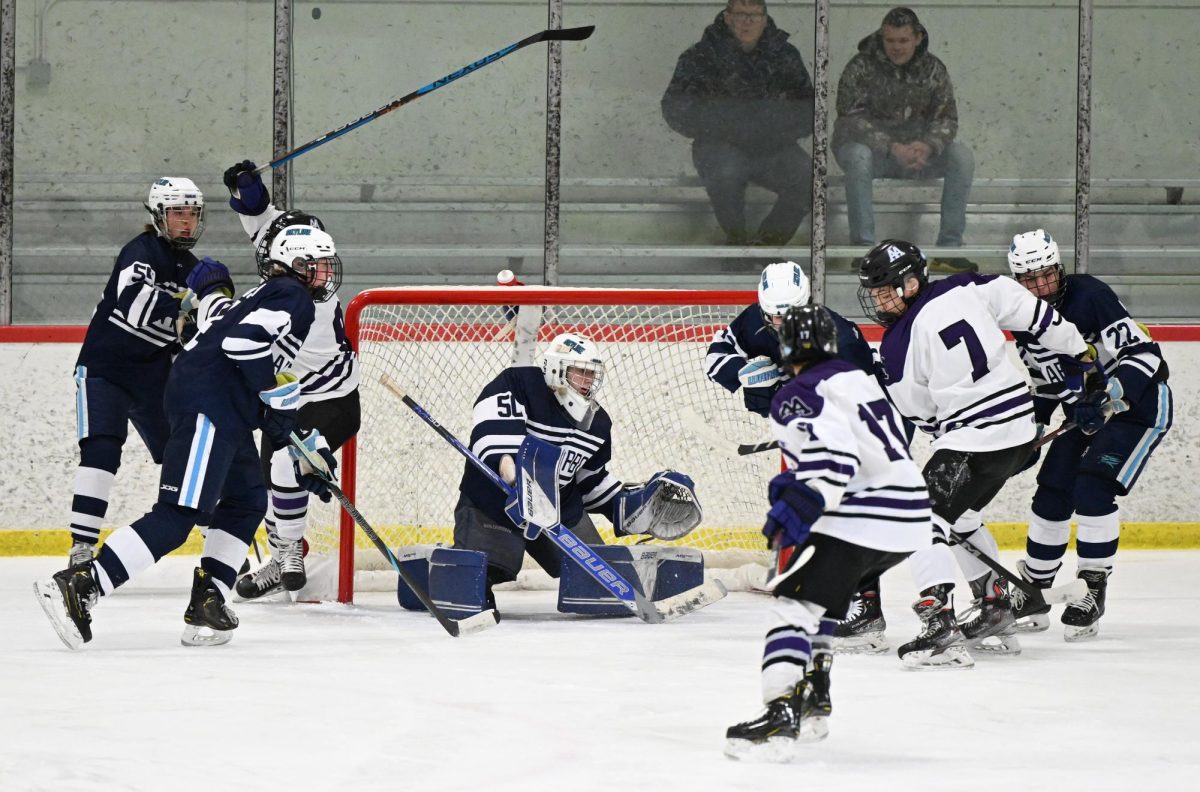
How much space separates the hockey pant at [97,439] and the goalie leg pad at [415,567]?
74 cm

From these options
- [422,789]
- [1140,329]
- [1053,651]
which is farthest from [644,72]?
[422,789]

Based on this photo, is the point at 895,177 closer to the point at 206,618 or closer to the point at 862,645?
the point at 862,645

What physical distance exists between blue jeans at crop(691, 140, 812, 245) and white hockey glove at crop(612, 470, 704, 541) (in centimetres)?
212

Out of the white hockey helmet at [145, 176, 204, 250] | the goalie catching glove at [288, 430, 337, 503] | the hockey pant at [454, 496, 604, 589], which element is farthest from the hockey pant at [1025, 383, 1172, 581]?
the white hockey helmet at [145, 176, 204, 250]

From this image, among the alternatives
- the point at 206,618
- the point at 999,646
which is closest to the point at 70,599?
the point at 206,618

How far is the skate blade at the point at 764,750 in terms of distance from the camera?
2.65 metres

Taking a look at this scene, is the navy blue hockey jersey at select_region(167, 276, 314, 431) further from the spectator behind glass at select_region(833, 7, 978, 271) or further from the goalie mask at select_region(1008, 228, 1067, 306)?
the spectator behind glass at select_region(833, 7, 978, 271)

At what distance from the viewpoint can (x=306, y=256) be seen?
4.10 m

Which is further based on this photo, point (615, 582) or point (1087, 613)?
point (615, 582)

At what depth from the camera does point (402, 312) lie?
4.93m

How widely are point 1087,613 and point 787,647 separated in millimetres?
1630

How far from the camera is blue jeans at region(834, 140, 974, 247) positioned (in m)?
6.41

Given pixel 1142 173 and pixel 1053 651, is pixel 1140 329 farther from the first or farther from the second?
pixel 1142 173

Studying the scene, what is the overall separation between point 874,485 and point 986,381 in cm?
98
